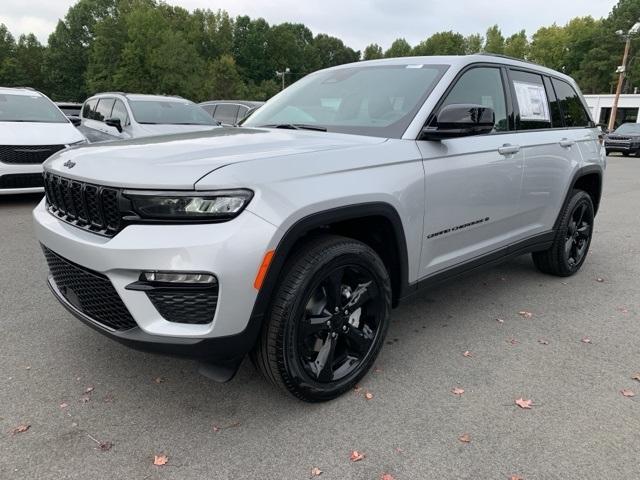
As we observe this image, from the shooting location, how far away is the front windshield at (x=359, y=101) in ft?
10.3

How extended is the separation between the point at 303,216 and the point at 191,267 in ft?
1.78

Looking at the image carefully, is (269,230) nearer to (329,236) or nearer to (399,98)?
(329,236)

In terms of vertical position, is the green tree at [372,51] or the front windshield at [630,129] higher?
the green tree at [372,51]

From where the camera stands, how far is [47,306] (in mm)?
3861

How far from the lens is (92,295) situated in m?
2.41

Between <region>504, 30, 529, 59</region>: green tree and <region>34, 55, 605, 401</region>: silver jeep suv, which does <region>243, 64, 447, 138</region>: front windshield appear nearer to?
<region>34, 55, 605, 401</region>: silver jeep suv

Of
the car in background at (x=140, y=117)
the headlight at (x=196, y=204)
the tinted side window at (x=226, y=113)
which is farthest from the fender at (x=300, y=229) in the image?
the tinted side window at (x=226, y=113)


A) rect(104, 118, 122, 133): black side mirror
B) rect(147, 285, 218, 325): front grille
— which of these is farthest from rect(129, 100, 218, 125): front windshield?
rect(147, 285, 218, 325): front grille

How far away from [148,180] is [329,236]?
3.03ft

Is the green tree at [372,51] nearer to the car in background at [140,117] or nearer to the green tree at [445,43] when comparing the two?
the green tree at [445,43]

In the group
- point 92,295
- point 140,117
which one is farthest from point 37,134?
point 92,295

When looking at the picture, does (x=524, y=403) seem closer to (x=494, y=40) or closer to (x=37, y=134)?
(x=37, y=134)

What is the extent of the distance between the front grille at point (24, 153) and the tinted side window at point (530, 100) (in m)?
6.34

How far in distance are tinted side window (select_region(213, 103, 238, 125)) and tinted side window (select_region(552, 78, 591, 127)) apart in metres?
9.64
